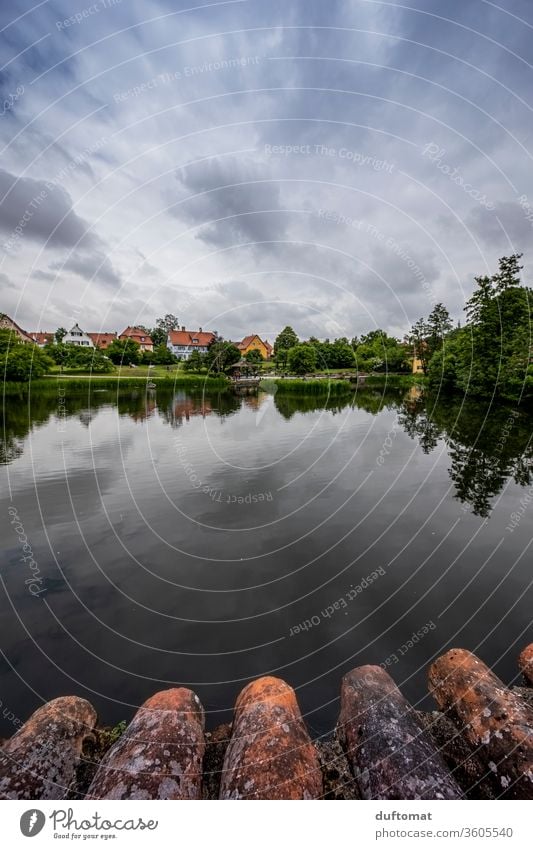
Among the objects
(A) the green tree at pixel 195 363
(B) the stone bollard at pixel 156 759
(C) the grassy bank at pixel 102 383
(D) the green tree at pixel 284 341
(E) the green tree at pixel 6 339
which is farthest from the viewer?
(D) the green tree at pixel 284 341

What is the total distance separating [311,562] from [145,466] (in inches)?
512

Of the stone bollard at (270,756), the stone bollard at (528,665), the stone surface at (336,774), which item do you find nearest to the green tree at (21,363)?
the stone bollard at (270,756)

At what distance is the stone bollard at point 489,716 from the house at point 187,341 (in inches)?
4622

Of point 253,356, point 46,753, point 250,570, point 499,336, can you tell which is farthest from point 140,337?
point 46,753

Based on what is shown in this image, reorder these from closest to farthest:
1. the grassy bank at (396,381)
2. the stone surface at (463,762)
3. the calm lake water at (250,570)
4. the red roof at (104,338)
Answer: the stone surface at (463,762)
the calm lake water at (250,570)
the grassy bank at (396,381)
the red roof at (104,338)

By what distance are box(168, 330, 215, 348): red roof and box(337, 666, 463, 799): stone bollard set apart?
118214 millimetres

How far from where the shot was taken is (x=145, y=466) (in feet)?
65.8

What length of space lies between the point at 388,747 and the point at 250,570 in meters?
6.96

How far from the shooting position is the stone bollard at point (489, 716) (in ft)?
11.1

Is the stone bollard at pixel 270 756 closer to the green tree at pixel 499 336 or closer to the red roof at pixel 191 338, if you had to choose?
the green tree at pixel 499 336

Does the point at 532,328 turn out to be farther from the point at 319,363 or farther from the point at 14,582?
the point at 319,363

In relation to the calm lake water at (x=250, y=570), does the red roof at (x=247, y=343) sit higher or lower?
higher

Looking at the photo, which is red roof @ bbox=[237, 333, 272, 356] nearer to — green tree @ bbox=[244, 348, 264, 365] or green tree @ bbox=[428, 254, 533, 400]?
green tree @ bbox=[244, 348, 264, 365]

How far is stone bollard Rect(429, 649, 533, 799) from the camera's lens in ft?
11.1
